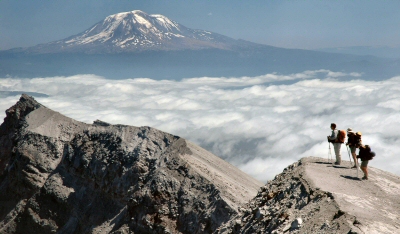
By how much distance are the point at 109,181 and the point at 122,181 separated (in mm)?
1634

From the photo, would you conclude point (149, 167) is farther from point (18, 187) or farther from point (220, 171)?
point (18, 187)

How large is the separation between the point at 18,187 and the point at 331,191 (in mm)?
39603

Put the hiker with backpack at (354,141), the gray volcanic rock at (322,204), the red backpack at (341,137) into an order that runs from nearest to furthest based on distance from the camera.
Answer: the gray volcanic rock at (322,204), the hiker with backpack at (354,141), the red backpack at (341,137)

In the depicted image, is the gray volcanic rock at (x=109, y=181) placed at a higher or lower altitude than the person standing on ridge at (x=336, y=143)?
lower

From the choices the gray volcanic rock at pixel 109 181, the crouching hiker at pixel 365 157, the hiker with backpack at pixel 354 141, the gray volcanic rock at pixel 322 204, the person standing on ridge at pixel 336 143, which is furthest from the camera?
the gray volcanic rock at pixel 109 181

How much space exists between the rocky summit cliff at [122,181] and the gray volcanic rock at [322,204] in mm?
113

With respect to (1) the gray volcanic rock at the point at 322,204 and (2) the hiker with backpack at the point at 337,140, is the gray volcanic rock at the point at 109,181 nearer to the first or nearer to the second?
(2) the hiker with backpack at the point at 337,140

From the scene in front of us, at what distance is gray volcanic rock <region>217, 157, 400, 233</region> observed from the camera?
14.3 metres

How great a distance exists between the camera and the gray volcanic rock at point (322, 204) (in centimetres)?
1431

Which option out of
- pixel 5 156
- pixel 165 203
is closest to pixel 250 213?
pixel 165 203

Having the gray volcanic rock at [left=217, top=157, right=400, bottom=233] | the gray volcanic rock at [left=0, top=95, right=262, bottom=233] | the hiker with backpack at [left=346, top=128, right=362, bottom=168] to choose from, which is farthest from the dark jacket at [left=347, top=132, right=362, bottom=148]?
the gray volcanic rock at [left=0, top=95, right=262, bottom=233]

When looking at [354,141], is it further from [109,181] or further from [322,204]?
[109,181]

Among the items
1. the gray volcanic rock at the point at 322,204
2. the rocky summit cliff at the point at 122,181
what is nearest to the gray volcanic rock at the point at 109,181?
the rocky summit cliff at the point at 122,181

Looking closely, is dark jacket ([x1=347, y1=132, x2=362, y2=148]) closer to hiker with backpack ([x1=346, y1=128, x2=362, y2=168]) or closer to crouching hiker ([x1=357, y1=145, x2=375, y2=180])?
hiker with backpack ([x1=346, y1=128, x2=362, y2=168])
